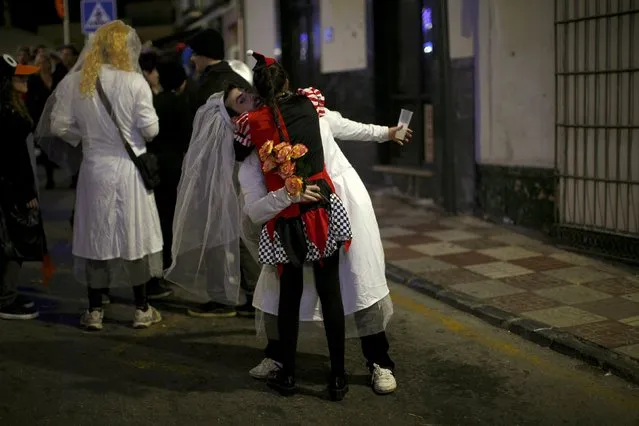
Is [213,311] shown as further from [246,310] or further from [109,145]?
[109,145]

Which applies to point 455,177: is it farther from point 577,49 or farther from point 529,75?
point 577,49

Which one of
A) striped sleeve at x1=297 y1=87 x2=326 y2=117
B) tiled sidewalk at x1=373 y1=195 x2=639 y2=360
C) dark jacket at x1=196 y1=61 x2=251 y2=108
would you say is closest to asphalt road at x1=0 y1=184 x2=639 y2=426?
tiled sidewalk at x1=373 y1=195 x2=639 y2=360

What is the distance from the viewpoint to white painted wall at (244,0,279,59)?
1627cm

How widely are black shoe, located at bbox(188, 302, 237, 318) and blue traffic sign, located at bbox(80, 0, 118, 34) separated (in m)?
8.23

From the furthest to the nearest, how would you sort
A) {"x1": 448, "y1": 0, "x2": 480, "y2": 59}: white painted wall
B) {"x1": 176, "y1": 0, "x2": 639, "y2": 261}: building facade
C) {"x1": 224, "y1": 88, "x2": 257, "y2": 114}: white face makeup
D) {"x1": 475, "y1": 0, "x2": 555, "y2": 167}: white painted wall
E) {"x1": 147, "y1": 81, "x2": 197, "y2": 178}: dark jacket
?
{"x1": 448, "y1": 0, "x2": 480, "y2": 59}: white painted wall
{"x1": 475, "y1": 0, "x2": 555, "y2": 167}: white painted wall
{"x1": 176, "y1": 0, "x2": 639, "y2": 261}: building facade
{"x1": 147, "y1": 81, "x2": 197, "y2": 178}: dark jacket
{"x1": 224, "y1": 88, "x2": 257, "y2": 114}: white face makeup

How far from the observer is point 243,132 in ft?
13.4

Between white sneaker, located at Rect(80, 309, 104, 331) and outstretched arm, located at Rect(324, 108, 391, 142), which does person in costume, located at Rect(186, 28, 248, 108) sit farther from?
white sneaker, located at Rect(80, 309, 104, 331)

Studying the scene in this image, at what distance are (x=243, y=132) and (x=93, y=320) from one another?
2.23 m

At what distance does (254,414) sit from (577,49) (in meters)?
4.98

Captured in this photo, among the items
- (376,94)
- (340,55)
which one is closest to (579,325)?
(376,94)

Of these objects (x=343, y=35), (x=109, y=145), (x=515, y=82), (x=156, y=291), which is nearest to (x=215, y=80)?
(x=109, y=145)

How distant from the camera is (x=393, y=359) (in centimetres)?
484

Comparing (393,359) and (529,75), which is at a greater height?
(529,75)

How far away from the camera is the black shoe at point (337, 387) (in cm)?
414
